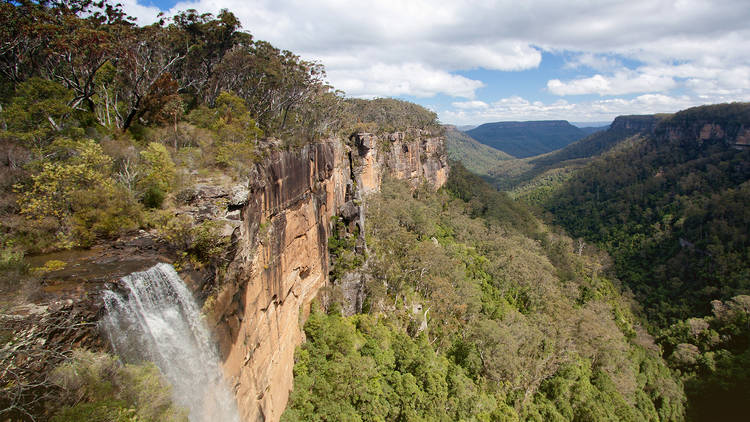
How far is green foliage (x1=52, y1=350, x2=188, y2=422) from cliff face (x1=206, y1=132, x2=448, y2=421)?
325 centimetres

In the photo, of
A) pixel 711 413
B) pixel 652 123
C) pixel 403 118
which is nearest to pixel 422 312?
pixel 711 413

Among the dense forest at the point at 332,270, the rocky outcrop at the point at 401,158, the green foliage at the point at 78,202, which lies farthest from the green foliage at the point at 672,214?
the green foliage at the point at 78,202

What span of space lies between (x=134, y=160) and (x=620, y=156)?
138m

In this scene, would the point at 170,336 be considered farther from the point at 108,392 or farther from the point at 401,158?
the point at 401,158

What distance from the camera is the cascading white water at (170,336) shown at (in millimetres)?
7355

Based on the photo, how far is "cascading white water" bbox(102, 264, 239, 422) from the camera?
736 centimetres

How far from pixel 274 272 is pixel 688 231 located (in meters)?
84.8

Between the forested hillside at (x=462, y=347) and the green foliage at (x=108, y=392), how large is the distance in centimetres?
1042

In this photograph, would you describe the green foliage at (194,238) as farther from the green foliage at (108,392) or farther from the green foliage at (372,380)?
the green foliage at (372,380)

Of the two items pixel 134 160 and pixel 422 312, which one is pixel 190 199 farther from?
pixel 422 312

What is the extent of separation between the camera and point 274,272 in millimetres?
15477

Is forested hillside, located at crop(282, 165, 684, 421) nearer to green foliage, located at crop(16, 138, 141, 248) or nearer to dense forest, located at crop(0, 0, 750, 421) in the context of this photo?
dense forest, located at crop(0, 0, 750, 421)

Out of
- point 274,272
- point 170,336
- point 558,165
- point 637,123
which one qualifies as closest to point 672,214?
point 558,165

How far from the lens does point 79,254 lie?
351 inches
